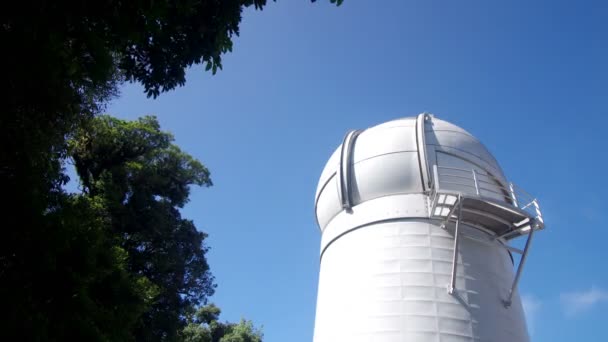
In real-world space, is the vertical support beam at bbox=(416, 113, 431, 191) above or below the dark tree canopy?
above

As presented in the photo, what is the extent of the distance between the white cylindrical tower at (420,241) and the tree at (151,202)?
5978 millimetres

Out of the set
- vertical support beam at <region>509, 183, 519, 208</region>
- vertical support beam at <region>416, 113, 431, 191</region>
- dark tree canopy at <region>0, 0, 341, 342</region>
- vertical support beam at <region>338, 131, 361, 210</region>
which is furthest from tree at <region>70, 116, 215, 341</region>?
vertical support beam at <region>509, 183, 519, 208</region>

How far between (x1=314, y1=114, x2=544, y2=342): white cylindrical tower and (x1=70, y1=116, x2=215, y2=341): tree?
5.98m

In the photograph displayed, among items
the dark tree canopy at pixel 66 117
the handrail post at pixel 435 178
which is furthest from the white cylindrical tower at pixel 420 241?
the dark tree canopy at pixel 66 117

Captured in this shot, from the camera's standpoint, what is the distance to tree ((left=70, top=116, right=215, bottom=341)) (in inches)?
647

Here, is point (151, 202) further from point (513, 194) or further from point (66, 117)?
point (513, 194)

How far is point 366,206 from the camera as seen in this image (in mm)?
13727

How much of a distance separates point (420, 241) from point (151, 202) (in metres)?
10.2

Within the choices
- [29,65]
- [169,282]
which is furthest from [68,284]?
[169,282]

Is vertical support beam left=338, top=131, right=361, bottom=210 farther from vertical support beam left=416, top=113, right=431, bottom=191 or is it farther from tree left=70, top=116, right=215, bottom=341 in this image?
tree left=70, top=116, right=215, bottom=341

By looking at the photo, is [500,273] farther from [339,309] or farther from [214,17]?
[214,17]

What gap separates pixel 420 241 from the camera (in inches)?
497

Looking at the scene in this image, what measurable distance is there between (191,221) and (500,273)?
11.6 m

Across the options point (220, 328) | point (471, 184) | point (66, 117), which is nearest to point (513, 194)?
point (471, 184)
